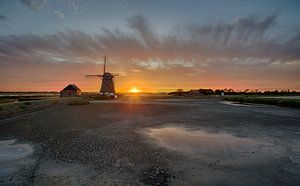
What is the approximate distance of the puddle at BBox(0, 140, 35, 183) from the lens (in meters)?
6.16

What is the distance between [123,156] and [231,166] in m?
4.22

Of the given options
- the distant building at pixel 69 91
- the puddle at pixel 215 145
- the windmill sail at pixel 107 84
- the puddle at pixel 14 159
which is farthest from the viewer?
the windmill sail at pixel 107 84

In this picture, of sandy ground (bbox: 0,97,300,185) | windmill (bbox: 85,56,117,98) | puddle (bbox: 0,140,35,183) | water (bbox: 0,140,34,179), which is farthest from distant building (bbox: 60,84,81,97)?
puddle (bbox: 0,140,35,183)

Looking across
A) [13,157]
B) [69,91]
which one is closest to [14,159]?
[13,157]

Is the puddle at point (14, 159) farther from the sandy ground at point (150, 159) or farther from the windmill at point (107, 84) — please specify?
the windmill at point (107, 84)

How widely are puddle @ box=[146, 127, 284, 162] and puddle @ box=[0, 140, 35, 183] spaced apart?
19.3 feet

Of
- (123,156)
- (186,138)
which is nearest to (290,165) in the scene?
(186,138)

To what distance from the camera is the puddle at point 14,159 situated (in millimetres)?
6160

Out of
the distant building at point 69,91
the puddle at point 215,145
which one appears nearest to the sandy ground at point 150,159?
the puddle at point 215,145

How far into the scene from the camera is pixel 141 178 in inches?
230

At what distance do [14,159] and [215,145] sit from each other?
29.7 feet

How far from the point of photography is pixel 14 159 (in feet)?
24.8

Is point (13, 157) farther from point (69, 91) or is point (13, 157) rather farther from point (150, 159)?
point (69, 91)

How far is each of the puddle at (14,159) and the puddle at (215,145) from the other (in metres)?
5.88
